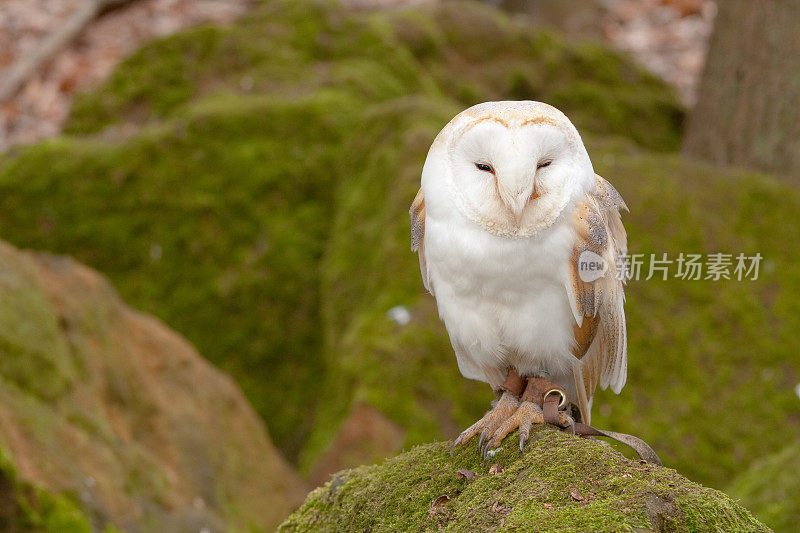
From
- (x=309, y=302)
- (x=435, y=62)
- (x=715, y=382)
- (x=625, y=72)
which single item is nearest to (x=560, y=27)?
(x=625, y=72)

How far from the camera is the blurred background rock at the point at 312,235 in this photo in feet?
15.9

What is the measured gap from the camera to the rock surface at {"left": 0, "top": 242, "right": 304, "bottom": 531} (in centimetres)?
398

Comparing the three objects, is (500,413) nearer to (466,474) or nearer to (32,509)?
(466,474)

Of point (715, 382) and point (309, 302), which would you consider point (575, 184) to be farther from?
point (309, 302)

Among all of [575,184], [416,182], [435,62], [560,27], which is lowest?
[560,27]

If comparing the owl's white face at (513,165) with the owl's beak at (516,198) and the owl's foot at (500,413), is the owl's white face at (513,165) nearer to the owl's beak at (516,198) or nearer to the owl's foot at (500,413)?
the owl's beak at (516,198)

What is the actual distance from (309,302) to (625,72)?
15.7 feet

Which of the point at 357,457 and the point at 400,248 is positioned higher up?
the point at 400,248

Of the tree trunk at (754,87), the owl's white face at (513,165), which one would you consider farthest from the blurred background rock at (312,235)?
the owl's white face at (513,165)

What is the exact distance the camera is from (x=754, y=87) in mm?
7094

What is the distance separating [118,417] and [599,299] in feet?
9.27

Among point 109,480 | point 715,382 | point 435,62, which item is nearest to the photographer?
point 109,480

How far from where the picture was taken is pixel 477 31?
9.44 m

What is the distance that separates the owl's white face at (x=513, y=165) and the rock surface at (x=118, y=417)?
2.09m
